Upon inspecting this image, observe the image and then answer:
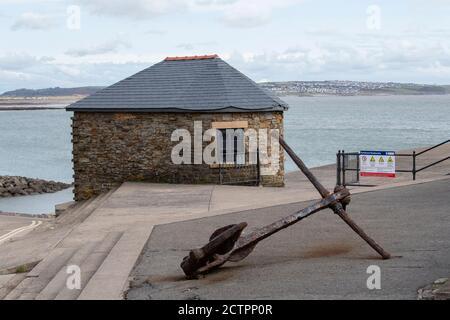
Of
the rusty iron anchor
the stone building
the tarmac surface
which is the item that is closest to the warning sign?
the stone building

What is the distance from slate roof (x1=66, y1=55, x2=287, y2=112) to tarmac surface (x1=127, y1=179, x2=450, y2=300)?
7.78 metres

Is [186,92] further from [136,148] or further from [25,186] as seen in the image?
[25,186]

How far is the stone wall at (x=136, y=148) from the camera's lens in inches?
832

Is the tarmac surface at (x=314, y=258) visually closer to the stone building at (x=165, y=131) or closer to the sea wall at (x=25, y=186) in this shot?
the stone building at (x=165, y=131)

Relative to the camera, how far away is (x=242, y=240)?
848 centimetres

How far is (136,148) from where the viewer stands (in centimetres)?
2130

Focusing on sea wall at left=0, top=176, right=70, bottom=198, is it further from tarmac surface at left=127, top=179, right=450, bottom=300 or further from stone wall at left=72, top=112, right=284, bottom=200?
tarmac surface at left=127, top=179, right=450, bottom=300

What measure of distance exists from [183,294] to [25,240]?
7954mm

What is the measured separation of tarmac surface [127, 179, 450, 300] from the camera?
793 cm

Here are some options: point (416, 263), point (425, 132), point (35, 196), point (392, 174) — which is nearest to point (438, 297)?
point (416, 263)

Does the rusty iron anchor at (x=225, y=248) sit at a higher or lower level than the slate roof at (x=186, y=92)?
lower

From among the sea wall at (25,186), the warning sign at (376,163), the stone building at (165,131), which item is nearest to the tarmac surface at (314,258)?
the warning sign at (376,163)

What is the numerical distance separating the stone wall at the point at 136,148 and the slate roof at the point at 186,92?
239 millimetres

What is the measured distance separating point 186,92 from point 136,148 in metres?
2.22
